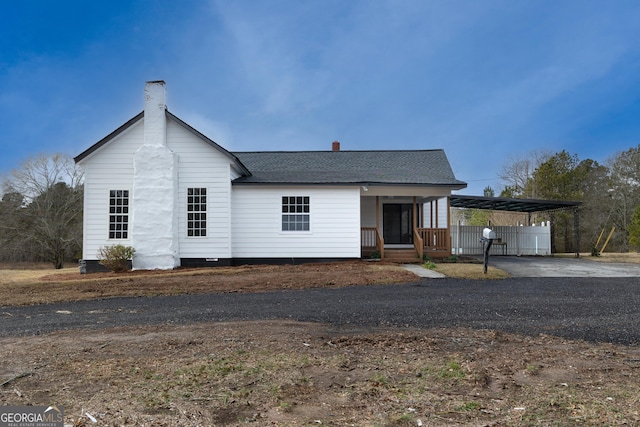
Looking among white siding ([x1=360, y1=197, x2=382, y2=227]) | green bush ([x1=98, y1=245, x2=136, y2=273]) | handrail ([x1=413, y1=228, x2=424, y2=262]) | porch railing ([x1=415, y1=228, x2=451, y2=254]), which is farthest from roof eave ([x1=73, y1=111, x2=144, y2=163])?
porch railing ([x1=415, y1=228, x2=451, y2=254])

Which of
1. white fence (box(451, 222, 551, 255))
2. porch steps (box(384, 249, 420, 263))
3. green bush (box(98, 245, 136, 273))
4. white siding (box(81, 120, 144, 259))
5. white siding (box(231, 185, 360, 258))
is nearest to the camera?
green bush (box(98, 245, 136, 273))

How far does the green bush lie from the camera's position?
13.8 meters

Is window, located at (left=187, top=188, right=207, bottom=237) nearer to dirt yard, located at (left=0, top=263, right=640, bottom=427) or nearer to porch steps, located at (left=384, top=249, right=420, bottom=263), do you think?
porch steps, located at (left=384, top=249, right=420, bottom=263)

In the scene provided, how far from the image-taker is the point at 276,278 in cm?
1156

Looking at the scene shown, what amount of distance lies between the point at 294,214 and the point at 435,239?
6231mm

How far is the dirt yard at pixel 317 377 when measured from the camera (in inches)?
109

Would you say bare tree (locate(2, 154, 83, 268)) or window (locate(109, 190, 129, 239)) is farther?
bare tree (locate(2, 154, 83, 268))

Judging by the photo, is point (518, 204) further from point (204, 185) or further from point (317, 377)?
point (317, 377)

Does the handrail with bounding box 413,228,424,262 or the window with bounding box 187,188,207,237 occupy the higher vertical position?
the window with bounding box 187,188,207,237

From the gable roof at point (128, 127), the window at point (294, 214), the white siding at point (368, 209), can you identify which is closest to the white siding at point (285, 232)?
the window at point (294, 214)

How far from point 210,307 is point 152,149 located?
30.0 ft

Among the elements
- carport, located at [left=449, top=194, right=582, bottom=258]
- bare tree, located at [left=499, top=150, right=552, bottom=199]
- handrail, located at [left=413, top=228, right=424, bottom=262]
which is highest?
bare tree, located at [left=499, top=150, right=552, bottom=199]

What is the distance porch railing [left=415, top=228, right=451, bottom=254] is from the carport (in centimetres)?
379

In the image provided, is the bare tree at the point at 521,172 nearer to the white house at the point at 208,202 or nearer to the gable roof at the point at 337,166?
the gable roof at the point at 337,166
